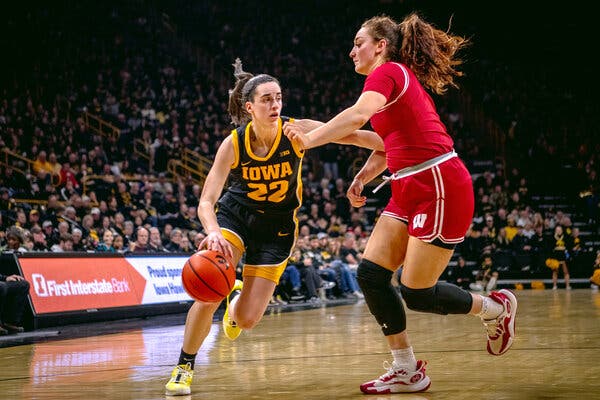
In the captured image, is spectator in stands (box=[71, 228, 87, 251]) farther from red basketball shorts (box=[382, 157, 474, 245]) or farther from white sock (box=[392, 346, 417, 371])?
red basketball shorts (box=[382, 157, 474, 245])

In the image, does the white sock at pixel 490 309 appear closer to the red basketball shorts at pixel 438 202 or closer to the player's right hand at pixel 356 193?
the red basketball shorts at pixel 438 202

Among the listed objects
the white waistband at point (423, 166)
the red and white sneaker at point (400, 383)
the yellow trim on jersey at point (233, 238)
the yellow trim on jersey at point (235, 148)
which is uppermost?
the yellow trim on jersey at point (235, 148)

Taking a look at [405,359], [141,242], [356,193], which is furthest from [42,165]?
[405,359]

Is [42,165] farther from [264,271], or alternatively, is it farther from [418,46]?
[418,46]

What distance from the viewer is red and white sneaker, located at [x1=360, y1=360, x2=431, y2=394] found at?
4688 millimetres

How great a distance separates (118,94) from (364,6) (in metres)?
11.6

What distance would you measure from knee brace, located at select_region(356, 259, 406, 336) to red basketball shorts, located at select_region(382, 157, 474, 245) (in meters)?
0.34

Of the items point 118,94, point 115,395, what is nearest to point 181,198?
point 118,94

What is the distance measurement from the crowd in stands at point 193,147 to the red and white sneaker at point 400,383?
22.9 ft

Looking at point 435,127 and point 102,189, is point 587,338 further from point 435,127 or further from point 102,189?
point 102,189

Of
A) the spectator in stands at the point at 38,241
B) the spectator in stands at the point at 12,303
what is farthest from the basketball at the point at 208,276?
the spectator in stands at the point at 38,241

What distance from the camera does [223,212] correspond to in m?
5.39

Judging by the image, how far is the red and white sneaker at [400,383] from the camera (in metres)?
4.69

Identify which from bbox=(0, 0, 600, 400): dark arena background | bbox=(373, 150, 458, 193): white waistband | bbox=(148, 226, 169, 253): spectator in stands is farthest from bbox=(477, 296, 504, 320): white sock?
bbox=(148, 226, 169, 253): spectator in stands
